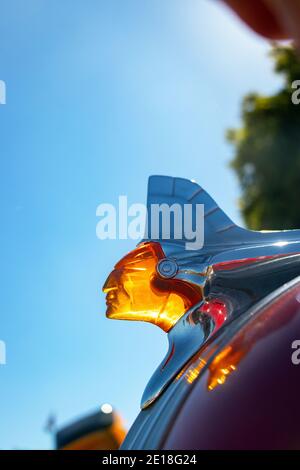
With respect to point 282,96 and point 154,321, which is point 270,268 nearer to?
point 154,321

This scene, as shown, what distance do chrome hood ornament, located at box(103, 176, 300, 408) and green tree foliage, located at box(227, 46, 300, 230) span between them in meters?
9.18

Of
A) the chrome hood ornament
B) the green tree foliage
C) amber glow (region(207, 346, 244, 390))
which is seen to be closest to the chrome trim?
the chrome hood ornament

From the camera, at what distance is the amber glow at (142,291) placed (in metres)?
1.33

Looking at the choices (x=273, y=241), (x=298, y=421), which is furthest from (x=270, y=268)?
(x=298, y=421)

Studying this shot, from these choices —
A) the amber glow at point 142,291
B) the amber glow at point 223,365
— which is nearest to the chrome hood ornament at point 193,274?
the amber glow at point 142,291

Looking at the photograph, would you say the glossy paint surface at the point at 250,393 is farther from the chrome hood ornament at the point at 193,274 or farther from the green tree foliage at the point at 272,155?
the green tree foliage at the point at 272,155

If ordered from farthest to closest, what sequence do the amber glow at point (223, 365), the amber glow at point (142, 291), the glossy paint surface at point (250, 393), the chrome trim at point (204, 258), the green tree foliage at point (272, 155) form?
the green tree foliage at point (272, 155), the amber glow at point (142, 291), the chrome trim at point (204, 258), the amber glow at point (223, 365), the glossy paint surface at point (250, 393)

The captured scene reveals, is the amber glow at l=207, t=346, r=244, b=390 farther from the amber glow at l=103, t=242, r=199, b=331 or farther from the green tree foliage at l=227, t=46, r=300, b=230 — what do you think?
the green tree foliage at l=227, t=46, r=300, b=230

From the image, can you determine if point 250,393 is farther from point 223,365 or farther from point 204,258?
point 204,258

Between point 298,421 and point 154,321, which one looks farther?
point 154,321

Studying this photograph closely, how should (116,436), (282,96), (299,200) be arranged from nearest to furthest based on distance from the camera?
(116,436)
(299,200)
(282,96)

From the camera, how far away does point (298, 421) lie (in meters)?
0.95
